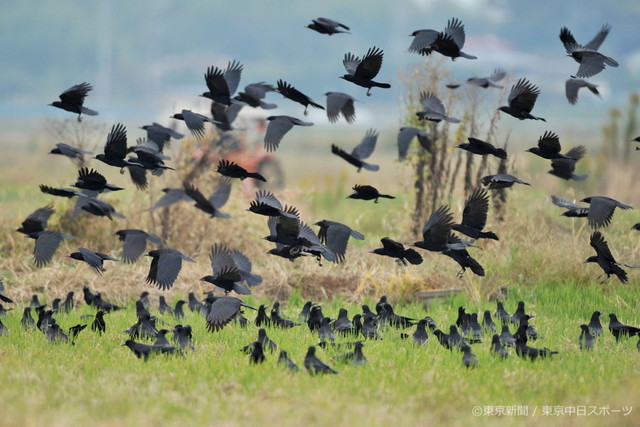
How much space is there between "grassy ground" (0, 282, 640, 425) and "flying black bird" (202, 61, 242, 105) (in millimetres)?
2346

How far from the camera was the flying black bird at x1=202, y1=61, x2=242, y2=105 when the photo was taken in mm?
7152

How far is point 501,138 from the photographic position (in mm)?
13484

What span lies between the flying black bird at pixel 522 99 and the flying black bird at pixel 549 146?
0.25 m

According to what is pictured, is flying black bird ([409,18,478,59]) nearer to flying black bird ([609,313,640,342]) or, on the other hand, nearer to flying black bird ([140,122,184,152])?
flying black bird ([140,122,184,152])

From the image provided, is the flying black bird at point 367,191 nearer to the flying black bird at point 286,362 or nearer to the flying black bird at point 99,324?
the flying black bird at point 286,362

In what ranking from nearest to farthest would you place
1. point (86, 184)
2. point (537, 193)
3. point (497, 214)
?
1. point (86, 184)
2. point (497, 214)
3. point (537, 193)

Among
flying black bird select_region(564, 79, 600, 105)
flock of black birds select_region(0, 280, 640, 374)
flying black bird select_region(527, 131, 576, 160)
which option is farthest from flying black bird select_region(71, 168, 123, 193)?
flying black bird select_region(564, 79, 600, 105)

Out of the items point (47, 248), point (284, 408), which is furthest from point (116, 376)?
point (47, 248)

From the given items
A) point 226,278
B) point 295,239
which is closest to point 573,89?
point 295,239

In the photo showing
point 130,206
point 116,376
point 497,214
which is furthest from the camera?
point 130,206

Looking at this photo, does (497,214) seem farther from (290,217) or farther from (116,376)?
(116,376)

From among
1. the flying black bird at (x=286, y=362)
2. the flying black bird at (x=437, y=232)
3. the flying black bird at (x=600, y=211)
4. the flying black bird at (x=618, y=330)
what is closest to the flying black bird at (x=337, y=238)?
the flying black bird at (x=437, y=232)

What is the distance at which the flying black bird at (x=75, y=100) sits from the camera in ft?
24.3

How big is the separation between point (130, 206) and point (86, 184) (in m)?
6.40
